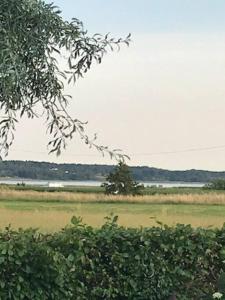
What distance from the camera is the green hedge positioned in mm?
5879

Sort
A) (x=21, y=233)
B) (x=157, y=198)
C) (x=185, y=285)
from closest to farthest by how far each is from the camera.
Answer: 1. (x=21, y=233)
2. (x=185, y=285)
3. (x=157, y=198)

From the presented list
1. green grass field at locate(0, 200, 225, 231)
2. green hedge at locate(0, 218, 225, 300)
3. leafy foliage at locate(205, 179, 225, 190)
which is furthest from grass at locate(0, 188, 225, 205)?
green hedge at locate(0, 218, 225, 300)


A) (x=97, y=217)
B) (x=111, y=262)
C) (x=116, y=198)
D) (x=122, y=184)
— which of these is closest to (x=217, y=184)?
(x=122, y=184)

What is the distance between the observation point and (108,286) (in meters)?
6.38

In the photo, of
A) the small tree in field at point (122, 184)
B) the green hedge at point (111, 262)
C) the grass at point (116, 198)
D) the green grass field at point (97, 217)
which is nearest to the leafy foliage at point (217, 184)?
the small tree in field at point (122, 184)

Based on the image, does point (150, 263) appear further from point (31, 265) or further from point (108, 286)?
point (31, 265)

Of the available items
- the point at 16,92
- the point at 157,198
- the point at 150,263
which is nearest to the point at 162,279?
the point at 150,263

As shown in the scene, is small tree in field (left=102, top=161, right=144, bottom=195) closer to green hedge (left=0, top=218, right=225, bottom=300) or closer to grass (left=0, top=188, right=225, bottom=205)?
grass (left=0, top=188, right=225, bottom=205)

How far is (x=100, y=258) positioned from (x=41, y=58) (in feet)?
6.28

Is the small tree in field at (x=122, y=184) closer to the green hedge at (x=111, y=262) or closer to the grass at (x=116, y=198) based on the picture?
the grass at (x=116, y=198)

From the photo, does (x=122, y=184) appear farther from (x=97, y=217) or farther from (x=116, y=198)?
(x=97, y=217)

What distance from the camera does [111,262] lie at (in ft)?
21.0

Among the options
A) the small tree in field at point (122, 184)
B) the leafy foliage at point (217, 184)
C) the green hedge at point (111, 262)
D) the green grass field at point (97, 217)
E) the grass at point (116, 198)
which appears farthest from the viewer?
the leafy foliage at point (217, 184)

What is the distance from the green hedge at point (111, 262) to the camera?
5.88 meters
